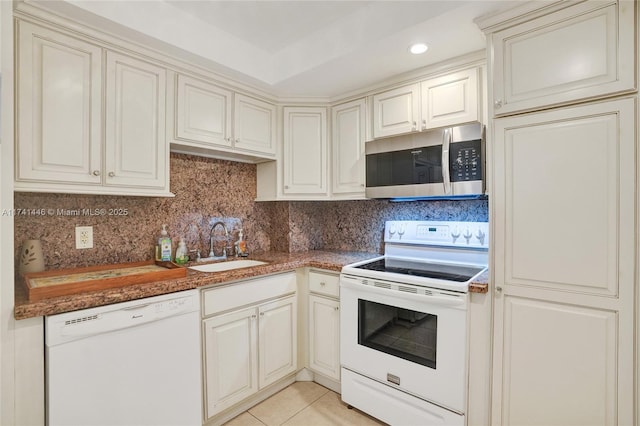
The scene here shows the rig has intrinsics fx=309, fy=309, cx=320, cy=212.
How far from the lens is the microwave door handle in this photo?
1875mm

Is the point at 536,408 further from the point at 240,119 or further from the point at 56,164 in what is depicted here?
the point at 56,164

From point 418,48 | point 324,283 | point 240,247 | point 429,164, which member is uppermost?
point 418,48

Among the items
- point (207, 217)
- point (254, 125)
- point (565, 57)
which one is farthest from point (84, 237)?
point (565, 57)

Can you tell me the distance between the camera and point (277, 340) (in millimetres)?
2100

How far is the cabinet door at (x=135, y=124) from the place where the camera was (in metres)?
1.65

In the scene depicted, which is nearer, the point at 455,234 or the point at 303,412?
the point at 303,412

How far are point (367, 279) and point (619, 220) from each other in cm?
118

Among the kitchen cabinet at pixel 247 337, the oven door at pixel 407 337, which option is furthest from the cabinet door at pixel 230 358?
the oven door at pixel 407 337

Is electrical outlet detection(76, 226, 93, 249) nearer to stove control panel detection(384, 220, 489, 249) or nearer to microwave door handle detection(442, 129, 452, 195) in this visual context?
stove control panel detection(384, 220, 489, 249)

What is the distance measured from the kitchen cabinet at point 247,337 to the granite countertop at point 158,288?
3.1 inches

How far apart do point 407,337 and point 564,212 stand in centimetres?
100

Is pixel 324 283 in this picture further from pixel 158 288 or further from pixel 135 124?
pixel 135 124

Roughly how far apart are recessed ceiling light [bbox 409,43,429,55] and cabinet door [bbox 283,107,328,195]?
0.90m

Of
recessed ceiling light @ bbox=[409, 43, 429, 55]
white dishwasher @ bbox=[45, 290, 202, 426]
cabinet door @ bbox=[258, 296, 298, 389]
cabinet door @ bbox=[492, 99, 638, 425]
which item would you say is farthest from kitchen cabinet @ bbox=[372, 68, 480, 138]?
white dishwasher @ bbox=[45, 290, 202, 426]
